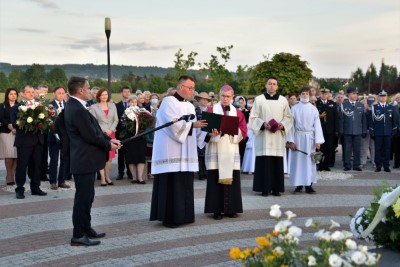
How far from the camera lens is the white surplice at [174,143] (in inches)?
357

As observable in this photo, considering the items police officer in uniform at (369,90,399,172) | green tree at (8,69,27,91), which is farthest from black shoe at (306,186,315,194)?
green tree at (8,69,27,91)

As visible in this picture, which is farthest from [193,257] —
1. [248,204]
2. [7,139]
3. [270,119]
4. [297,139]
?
[7,139]

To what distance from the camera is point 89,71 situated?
163ft

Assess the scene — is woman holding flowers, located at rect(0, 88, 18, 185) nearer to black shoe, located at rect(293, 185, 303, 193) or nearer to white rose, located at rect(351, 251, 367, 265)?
black shoe, located at rect(293, 185, 303, 193)

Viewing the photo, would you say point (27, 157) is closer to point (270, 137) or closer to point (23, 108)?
point (23, 108)

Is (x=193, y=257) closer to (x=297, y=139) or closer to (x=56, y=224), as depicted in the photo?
(x=56, y=224)

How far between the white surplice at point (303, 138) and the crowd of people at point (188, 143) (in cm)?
2

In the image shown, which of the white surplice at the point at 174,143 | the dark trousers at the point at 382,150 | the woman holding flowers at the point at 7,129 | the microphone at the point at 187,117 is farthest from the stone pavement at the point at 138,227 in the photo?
the dark trousers at the point at 382,150

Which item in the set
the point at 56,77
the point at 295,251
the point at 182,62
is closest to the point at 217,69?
the point at 182,62

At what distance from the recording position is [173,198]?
918 centimetres

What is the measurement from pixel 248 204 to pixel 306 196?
1.70 m

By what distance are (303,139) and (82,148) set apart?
6290 millimetres

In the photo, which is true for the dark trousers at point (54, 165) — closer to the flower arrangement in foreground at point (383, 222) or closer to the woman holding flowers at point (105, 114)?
the woman holding flowers at point (105, 114)

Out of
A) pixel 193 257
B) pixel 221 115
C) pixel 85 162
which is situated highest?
pixel 221 115
